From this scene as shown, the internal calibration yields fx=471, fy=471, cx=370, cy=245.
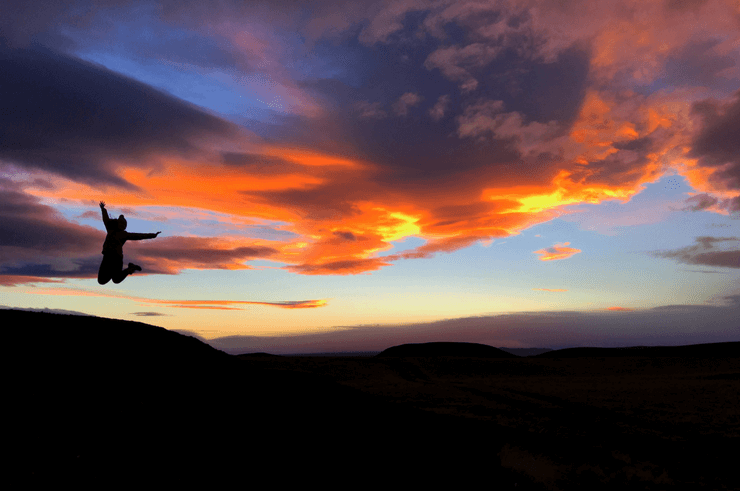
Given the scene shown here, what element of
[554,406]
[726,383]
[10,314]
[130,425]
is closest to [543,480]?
[130,425]

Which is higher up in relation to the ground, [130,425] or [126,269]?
[126,269]

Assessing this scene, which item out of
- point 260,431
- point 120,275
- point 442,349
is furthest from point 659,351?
point 120,275

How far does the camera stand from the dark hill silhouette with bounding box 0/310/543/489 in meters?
8.38

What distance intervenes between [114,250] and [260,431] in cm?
680

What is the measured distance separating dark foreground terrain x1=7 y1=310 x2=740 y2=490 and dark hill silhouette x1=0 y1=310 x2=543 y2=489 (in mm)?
34

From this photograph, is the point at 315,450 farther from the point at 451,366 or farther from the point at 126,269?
the point at 451,366

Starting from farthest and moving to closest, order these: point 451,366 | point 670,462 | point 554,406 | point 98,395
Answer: point 451,366 → point 554,406 → point 670,462 → point 98,395

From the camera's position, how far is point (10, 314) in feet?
41.0

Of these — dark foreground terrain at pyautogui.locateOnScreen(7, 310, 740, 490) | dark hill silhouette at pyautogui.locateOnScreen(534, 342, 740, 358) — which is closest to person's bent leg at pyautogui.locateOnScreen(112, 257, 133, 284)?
dark foreground terrain at pyautogui.locateOnScreen(7, 310, 740, 490)

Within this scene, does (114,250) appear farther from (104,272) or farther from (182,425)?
(182,425)

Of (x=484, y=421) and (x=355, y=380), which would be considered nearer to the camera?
(x=484, y=421)

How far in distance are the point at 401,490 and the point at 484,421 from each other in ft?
24.7

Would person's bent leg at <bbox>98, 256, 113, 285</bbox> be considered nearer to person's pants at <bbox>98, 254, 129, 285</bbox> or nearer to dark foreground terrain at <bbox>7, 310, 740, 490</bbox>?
person's pants at <bbox>98, 254, 129, 285</bbox>

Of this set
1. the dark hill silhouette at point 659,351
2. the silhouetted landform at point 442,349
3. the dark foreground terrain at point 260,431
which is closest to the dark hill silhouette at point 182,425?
the dark foreground terrain at point 260,431
